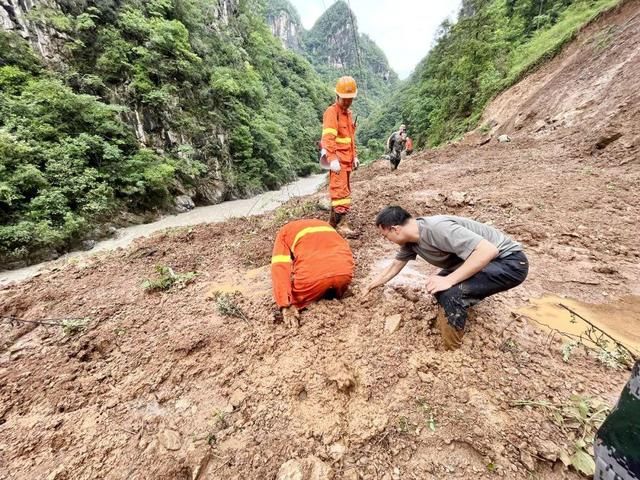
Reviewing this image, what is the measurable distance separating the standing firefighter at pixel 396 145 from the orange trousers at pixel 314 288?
6964 mm

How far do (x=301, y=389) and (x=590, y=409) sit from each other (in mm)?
1332

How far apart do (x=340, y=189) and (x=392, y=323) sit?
1.83 m

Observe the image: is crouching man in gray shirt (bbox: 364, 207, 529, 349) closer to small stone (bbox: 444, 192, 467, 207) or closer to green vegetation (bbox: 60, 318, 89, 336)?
green vegetation (bbox: 60, 318, 89, 336)

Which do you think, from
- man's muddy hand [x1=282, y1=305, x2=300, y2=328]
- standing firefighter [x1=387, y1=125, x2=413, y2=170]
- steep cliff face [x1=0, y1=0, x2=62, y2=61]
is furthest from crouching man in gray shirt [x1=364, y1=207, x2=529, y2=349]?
steep cliff face [x1=0, y1=0, x2=62, y2=61]

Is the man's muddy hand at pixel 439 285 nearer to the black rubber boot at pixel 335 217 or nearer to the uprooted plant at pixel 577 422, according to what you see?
the uprooted plant at pixel 577 422

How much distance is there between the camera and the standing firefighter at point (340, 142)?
3.21 m

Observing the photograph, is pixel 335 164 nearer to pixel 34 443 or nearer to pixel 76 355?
pixel 76 355

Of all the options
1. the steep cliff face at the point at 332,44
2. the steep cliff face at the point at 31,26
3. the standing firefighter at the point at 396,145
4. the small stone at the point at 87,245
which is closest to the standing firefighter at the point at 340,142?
the standing firefighter at the point at 396,145

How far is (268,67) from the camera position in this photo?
25.2 m

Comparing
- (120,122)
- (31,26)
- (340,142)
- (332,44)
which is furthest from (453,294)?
(332,44)

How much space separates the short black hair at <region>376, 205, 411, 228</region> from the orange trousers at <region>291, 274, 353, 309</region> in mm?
632

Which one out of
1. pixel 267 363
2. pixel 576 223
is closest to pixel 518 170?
pixel 576 223

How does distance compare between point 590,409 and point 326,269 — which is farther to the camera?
point 326,269

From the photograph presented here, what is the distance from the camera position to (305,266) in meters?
2.20
